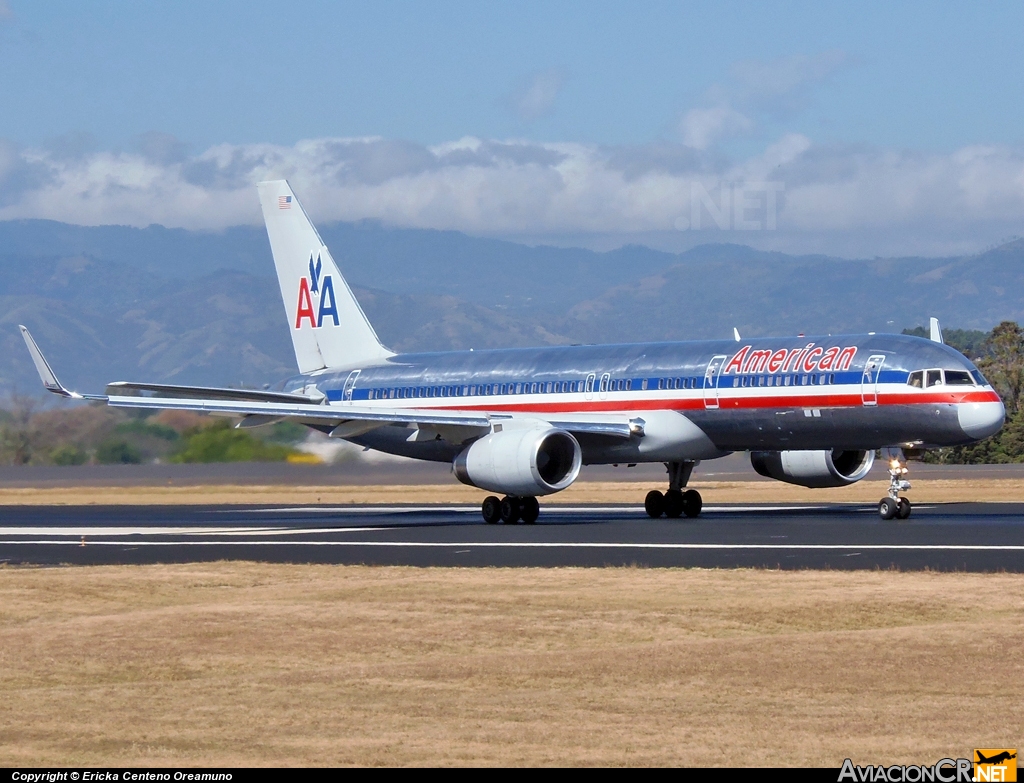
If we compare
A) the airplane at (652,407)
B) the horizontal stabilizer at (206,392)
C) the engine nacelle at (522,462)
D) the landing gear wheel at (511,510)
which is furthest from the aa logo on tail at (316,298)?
the landing gear wheel at (511,510)

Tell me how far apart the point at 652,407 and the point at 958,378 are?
284 inches

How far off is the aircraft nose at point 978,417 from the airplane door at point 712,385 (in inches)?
217

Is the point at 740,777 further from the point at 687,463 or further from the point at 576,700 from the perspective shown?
the point at 687,463

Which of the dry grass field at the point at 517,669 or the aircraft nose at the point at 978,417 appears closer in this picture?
the dry grass field at the point at 517,669

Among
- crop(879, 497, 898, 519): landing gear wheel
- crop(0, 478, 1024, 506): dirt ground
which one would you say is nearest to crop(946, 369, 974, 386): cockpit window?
crop(879, 497, 898, 519): landing gear wheel

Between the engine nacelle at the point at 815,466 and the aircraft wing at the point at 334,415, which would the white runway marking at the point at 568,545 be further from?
the engine nacelle at the point at 815,466

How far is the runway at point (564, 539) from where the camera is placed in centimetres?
2336

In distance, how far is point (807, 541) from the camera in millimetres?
26641

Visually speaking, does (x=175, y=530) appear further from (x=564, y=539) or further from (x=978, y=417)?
(x=978, y=417)

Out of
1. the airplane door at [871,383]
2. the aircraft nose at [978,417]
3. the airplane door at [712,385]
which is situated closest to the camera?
the aircraft nose at [978,417]

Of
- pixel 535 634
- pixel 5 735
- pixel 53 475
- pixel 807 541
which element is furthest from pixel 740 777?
pixel 53 475

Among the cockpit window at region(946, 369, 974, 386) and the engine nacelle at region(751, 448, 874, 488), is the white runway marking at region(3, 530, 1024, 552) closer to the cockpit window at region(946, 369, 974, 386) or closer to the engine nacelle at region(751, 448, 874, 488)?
the cockpit window at region(946, 369, 974, 386)

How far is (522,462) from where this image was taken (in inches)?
1293

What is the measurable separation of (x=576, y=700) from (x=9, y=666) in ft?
17.9
